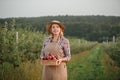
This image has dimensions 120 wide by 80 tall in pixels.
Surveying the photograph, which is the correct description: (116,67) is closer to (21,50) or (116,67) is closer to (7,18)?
(21,50)

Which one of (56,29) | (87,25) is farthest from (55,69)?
(87,25)

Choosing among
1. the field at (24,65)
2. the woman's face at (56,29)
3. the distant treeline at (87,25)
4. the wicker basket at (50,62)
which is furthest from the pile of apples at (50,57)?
the distant treeline at (87,25)

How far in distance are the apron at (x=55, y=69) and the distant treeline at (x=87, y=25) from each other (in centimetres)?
572

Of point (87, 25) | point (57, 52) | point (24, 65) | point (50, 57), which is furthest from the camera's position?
point (87, 25)

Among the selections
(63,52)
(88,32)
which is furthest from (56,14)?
(63,52)

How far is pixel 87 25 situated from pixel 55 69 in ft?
23.5

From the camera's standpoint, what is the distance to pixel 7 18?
→ 8.43 metres

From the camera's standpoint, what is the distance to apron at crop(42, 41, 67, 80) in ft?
12.6

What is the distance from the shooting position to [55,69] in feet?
12.6

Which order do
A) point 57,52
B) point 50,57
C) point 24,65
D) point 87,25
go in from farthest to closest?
point 87,25
point 24,65
point 57,52
point 50,57

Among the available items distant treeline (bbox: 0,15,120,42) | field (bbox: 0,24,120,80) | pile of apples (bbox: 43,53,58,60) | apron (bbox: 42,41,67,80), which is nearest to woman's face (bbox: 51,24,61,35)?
apron (bbox: 42,41,67,80)

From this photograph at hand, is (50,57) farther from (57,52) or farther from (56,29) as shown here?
(56,29)

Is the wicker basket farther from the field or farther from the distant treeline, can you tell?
the distant treeline

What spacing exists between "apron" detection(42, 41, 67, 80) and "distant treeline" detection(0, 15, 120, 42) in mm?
5721
